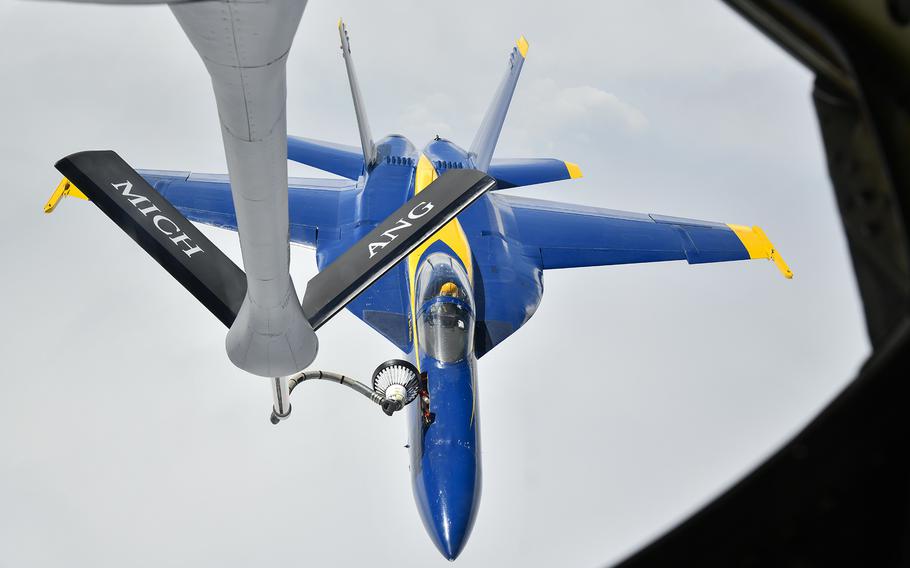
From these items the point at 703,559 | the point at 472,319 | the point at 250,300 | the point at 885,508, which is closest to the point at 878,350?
the point at 885,508

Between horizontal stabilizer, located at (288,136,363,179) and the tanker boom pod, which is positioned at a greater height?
horizontal stabilizer, located at (288,136,363,179)

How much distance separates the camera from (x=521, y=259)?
7.98 meters

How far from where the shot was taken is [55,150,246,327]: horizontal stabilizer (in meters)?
3.97

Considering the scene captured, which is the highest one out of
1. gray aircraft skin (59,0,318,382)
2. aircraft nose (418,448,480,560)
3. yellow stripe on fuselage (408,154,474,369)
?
yellow stripe on fuselage (408,154,474,369)

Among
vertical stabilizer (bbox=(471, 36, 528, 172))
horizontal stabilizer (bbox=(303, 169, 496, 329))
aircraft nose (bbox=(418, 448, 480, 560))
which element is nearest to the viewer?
horizontal stabilizer (bbox=(303, 169, 496, 329))

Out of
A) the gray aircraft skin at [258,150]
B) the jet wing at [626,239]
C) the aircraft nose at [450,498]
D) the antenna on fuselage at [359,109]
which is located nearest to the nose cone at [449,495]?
the aircraft nose at [450,498]

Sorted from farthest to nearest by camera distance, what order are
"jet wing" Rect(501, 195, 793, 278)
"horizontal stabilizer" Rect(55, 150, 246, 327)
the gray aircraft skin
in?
"jet wing" Rect(501, 195, 793, 278)
"horizontal stabilizer" Rect(55, 150, 246, 327)
the gray aircraft skin

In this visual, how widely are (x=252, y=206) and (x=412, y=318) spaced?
3686mm

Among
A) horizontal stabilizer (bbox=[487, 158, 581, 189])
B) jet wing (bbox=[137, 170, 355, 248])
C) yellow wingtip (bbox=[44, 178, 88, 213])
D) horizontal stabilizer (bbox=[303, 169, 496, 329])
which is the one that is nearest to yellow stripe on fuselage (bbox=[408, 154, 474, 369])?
jet wing (bbox=[137, 170, 355, 248])

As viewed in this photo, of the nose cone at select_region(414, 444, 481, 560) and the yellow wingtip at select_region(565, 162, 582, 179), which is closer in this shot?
the nose cone at select_region(414, 444, 481, 560)

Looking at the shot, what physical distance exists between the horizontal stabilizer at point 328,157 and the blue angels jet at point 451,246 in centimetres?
2

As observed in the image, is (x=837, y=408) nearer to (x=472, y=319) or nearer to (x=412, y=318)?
(x=472, y=319)

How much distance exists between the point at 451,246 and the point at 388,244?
108 inches

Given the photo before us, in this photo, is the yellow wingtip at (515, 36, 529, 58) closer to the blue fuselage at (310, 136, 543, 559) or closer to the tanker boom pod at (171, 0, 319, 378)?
the blue fuselage at (310, 136, 543, 559)
